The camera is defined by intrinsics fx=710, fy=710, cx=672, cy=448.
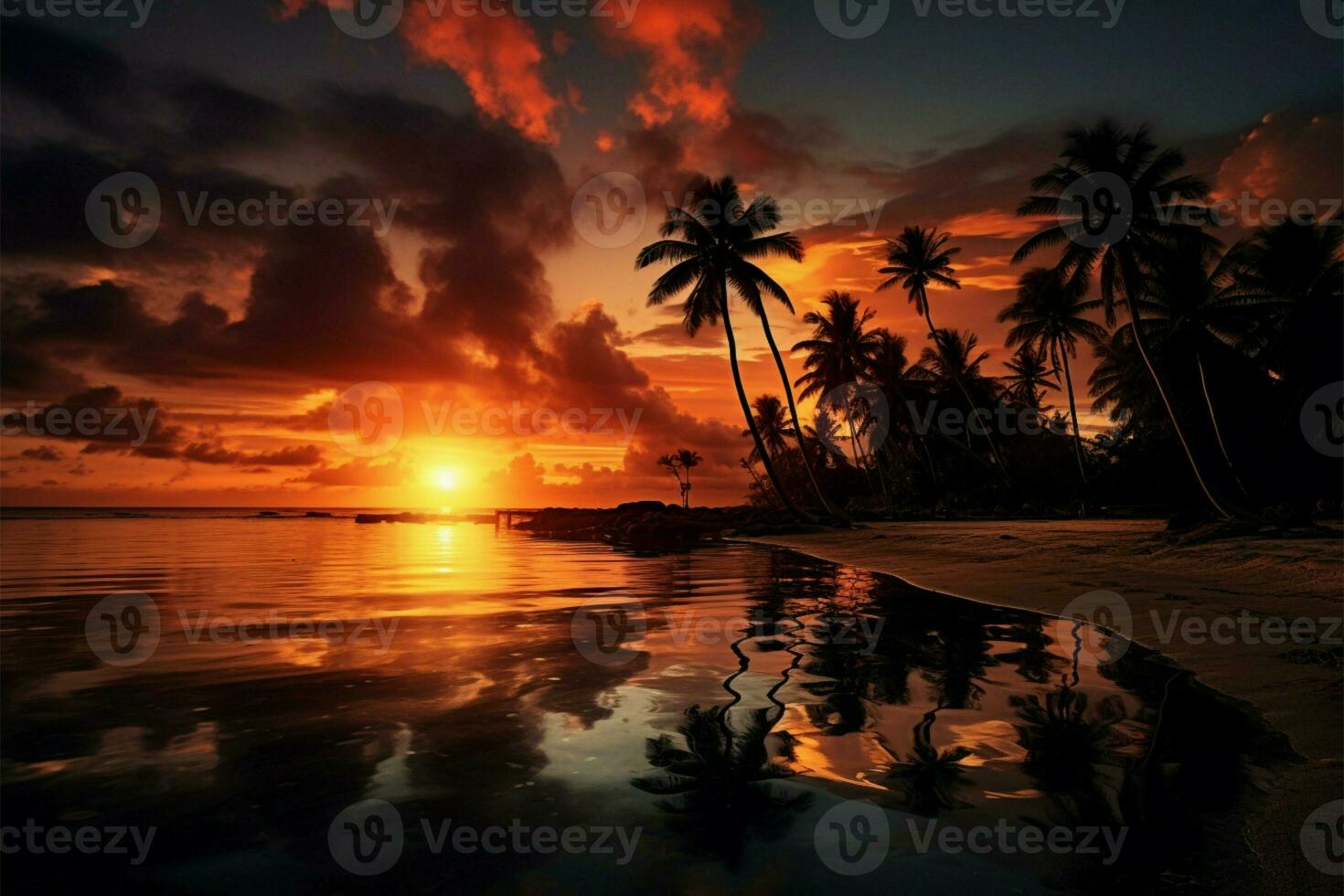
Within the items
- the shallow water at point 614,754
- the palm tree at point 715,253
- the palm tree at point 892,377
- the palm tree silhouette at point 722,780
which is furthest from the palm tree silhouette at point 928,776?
the palm tree at point 892,377

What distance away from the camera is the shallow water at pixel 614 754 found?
285cm

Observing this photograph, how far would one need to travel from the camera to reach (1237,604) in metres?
8.60

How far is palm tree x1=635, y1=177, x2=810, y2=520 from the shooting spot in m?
31.0

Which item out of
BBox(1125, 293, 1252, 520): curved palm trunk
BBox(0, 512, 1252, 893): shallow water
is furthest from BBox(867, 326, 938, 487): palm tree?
BBox(0, 512, 1252, 893): shallow water

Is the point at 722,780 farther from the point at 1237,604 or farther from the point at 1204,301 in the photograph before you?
the point at 1204,301

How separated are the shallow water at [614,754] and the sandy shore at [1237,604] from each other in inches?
10.5

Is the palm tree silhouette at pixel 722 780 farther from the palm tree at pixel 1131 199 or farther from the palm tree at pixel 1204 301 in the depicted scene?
the palm tree at pixel 1204 301

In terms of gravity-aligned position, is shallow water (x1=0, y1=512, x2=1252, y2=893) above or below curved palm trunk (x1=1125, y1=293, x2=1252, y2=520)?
below

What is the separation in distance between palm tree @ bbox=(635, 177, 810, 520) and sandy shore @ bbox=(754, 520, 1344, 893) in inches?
571

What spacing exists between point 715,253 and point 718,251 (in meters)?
0.16

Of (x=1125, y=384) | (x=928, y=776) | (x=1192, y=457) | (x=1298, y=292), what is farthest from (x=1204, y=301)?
(x=928, y=776)

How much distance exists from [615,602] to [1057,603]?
637 centimetres

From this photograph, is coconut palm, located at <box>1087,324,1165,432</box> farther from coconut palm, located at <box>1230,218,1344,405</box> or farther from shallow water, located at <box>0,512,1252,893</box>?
shallow water, located at <box>0,512,1252,893</box>

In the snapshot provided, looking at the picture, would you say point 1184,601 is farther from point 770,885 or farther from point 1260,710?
point 770,885
